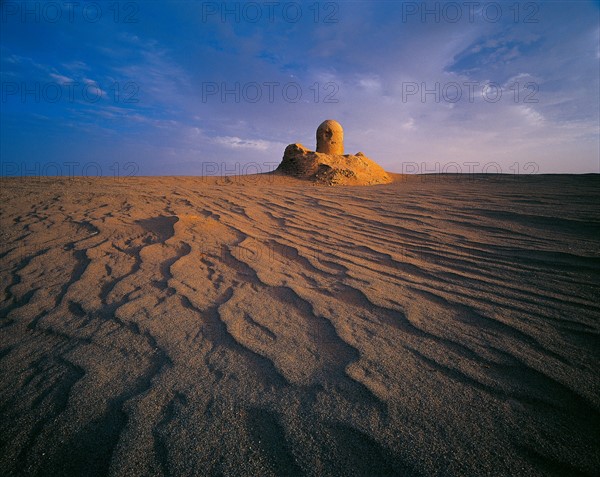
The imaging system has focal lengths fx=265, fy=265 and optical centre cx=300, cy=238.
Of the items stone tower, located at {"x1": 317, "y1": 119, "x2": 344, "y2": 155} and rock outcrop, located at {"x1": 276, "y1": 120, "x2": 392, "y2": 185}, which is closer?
rock outcrop, located at {"x1": 276, "y1": 120, "x2": 392, "y2": 185}

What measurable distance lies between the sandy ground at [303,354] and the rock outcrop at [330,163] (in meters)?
8.45

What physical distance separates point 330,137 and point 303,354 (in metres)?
13.6

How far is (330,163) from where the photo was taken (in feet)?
40.3

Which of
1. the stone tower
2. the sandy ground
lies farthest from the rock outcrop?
the sandy ground

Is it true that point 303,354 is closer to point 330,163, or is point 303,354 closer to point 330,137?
point 330,163

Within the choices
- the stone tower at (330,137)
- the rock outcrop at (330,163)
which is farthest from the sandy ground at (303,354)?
the stone tower at (330,137)

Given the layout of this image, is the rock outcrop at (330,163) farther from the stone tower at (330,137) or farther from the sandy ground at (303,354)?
the sandy ground at (303,354)

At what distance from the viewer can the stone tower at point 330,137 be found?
1361 cm

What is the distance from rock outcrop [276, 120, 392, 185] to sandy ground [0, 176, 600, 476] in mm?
8448

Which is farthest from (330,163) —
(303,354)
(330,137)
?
(303,354)

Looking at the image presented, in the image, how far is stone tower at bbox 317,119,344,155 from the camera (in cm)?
1361

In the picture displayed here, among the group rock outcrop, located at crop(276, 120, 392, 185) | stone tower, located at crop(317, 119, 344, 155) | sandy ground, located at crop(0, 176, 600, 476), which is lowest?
sandy ground, located at crop(0, 176, 600, 476)

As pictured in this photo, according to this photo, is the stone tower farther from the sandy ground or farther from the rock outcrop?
the sandy ground

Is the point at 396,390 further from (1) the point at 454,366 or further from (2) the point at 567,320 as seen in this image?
(2) the point at 567,320
